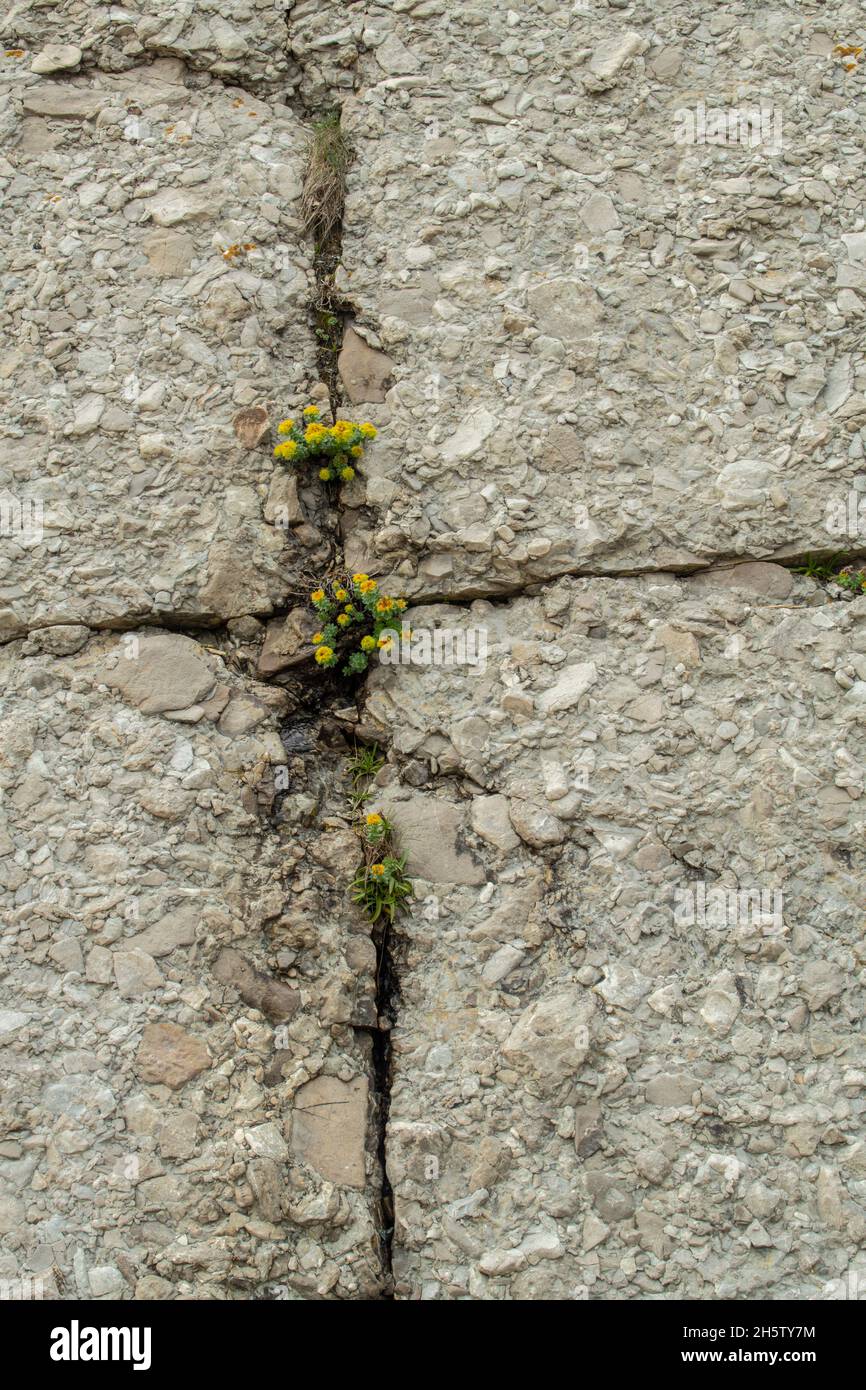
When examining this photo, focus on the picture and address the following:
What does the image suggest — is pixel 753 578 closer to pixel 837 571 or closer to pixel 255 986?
pixel 837 571

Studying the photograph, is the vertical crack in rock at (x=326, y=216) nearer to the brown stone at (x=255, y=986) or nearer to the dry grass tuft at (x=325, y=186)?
the dry grass tuft at (x=325, y=186)

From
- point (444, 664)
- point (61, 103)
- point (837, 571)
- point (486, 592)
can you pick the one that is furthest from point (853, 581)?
point (61, 103)

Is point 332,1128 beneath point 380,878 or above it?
beneath

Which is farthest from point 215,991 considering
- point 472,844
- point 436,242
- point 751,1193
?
point 436,242

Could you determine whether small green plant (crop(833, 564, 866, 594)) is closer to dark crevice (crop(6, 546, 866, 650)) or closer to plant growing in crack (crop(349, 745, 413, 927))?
dark crevice (crop(6, 546, 866, 650))

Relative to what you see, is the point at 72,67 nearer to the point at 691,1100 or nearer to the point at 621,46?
the point at 621,46

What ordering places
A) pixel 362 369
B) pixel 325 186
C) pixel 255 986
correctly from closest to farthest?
pixel 255 986 < pixel 362 369 < pixel 325 186

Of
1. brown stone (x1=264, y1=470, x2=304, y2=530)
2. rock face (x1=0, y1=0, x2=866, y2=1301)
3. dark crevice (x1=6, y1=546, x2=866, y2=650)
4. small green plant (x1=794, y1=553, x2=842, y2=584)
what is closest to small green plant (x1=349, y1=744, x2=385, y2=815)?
rock face (x1=0, y1=0, x2=866, y2=1301)

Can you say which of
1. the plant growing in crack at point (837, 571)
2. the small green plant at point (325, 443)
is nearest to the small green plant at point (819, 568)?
the plant growing in crack at point (837, 571)
